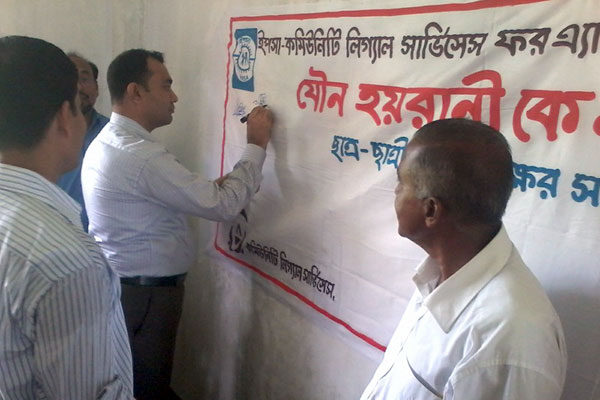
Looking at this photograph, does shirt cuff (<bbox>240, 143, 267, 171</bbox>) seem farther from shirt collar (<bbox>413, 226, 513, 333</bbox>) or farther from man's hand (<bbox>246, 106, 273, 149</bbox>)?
shirt collar (<bbox>413, 226, 513, 333</bbox>)

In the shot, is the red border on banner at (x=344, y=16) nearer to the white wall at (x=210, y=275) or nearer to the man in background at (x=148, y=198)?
the white wall at (x=210, y=275)

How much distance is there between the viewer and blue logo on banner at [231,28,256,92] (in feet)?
5.87

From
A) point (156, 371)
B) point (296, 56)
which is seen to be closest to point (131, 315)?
point (156, 371)

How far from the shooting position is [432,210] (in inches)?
34.0

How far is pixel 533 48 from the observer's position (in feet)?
3.23

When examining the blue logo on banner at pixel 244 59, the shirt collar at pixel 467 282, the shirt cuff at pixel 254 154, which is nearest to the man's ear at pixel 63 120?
the shirt collar at pixel 467 282

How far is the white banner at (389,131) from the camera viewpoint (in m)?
0.94

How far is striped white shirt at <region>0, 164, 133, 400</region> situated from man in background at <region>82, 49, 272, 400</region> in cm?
75

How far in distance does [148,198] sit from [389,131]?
0.85 meters

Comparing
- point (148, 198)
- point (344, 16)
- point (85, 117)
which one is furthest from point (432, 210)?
point (85, 117)

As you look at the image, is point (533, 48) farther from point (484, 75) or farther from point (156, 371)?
point (156, 371)

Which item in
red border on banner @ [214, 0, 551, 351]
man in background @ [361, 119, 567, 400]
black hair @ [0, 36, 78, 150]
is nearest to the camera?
man in background @ [361, 119, 567, 400]

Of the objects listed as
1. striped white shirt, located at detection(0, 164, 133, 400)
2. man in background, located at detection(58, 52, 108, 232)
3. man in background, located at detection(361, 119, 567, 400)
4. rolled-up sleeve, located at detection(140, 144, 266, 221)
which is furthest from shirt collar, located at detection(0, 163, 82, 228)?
man in background, located at detection(58, 52, 108, 232)

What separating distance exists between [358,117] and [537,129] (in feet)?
1.64
